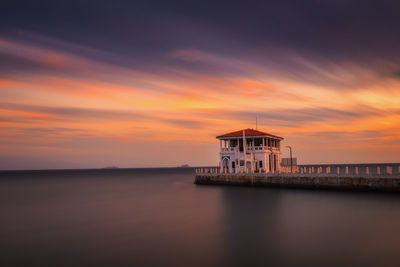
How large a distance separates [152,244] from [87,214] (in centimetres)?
1299

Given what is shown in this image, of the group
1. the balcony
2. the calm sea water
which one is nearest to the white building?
the balcony

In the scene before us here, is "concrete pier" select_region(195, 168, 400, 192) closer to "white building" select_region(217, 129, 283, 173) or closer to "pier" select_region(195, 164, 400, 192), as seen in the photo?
"pier" select_region(195, 164, 400, 192)

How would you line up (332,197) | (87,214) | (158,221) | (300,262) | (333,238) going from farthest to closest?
1. (332,197)
2. (87,214)
3. (158,221)
4. (333,238)
5. (300,262)

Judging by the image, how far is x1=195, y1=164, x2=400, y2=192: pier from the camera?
100 feet

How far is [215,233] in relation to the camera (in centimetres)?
1833

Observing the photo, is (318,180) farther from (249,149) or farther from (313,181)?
(249,149)

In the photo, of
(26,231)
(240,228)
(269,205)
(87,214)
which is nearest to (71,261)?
(26,231)

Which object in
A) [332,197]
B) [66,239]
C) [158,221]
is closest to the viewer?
[66,239]

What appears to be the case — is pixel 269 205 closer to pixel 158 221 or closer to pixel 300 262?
pixel 158 221

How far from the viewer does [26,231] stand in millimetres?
20094

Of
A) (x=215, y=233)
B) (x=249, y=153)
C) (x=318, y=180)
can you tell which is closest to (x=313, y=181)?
(x=318, y=180)

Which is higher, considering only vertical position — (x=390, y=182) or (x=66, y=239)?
(x=390, y=182)

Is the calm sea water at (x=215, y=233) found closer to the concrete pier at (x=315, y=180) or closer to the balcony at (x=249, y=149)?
the concrete pier at (x=315, y=180)

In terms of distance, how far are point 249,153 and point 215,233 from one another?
2705 centimetres
